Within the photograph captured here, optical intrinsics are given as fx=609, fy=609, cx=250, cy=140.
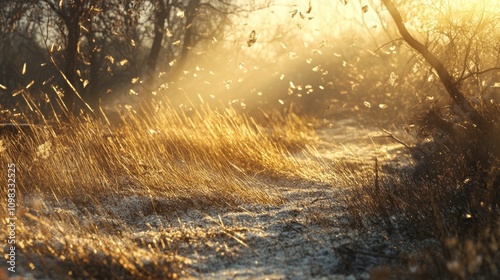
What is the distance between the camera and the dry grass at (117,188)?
3.57 m

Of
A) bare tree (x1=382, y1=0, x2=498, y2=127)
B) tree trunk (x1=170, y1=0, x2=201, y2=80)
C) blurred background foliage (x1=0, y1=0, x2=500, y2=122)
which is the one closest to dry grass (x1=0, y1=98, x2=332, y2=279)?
blurred background foliage (x1=0, y1=0, x2=500, y2=122)

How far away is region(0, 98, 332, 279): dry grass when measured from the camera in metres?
3.57

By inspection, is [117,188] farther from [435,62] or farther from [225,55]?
[225,55]

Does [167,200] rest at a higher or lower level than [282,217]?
higher

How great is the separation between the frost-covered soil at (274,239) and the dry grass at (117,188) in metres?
0.13

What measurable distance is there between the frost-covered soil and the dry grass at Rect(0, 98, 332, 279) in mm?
131

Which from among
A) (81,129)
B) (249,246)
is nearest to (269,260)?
(249,246)

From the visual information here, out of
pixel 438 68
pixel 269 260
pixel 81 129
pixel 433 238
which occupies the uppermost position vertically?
pixel 81 129

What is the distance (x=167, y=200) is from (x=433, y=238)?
8.01ft

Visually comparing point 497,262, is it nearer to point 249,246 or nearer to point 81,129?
point 249,246

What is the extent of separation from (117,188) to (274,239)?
77.0 inches

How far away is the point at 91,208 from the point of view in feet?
17.2

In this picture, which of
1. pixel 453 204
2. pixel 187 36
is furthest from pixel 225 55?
pixel 453 204

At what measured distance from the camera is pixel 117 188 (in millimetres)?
5613
